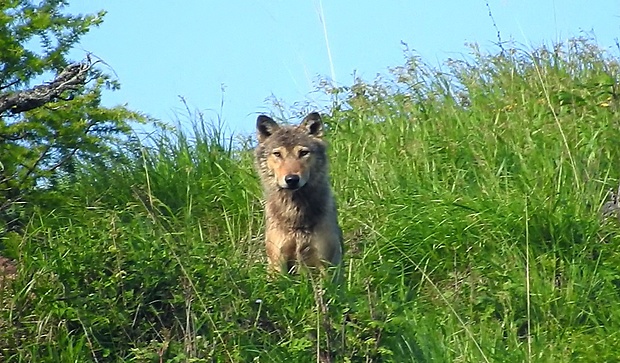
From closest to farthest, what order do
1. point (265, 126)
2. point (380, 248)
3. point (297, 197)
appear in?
point (380, 248) → point (297, 197) → point (265, 126)

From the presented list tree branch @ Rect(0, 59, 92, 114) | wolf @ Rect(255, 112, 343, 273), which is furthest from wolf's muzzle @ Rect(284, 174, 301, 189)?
tree branch @ Rect(0, 59, 92, 114)

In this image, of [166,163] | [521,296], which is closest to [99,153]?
[166,163]

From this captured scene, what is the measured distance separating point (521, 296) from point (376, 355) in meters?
1.22

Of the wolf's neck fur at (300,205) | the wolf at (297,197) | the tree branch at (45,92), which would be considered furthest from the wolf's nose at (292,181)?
the tree branch at (45,92)

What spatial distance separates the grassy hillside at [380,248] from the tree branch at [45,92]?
0.85m

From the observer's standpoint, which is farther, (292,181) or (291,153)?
(291,153)

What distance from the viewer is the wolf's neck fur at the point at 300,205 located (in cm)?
760

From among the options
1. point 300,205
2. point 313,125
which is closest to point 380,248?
point 300,205

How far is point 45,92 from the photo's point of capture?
6.17m

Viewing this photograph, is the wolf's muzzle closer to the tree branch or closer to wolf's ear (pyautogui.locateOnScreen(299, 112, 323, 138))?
wolf's ear (pyautogui.locateOnScreen(299, 112, 323, 138))

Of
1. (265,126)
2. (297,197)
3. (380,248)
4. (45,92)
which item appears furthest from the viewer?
(265,126)

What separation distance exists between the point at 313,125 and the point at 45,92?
2555 mm

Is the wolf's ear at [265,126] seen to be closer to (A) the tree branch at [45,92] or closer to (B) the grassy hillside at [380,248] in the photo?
(B) the grassy hillside at [380,248]

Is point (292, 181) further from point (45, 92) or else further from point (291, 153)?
point (45, 92)
